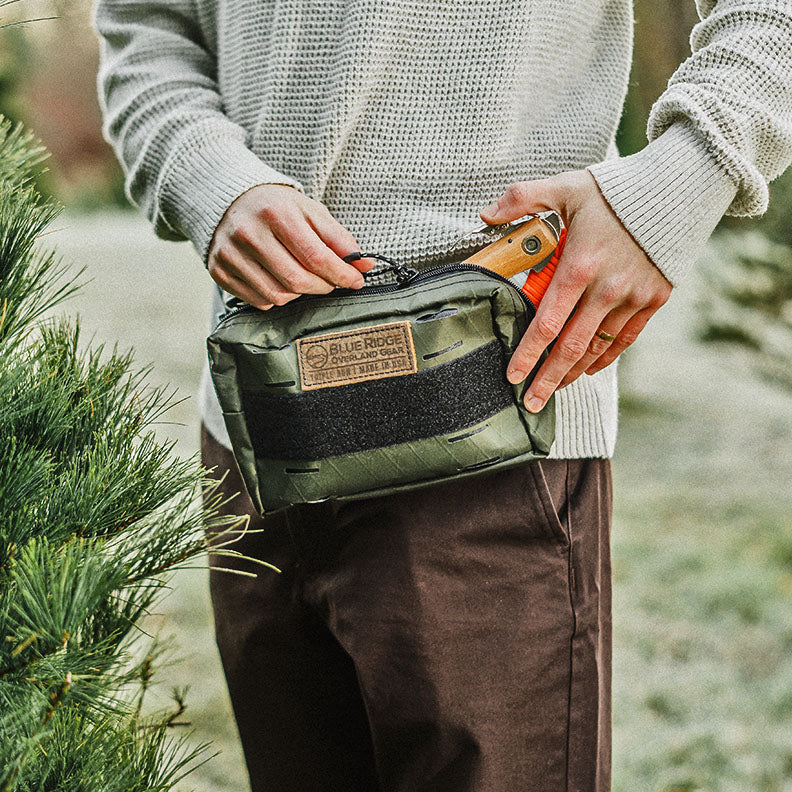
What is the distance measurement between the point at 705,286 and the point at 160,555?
329 cm

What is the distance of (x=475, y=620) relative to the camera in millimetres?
912

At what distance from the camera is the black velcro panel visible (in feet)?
2.76

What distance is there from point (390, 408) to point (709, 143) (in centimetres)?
42

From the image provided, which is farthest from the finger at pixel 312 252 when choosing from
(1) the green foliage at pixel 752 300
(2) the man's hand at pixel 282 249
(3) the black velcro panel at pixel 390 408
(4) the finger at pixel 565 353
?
(1) the green foliage at pixel 752 300

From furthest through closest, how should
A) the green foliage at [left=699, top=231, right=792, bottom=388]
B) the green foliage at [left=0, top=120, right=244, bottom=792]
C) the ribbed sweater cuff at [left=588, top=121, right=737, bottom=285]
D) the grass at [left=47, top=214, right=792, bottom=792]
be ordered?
1. the green foliage at [left=699, top=231, right=792, bottom=388]
2. the grass at [left=47, top=214, right=792, bottom=792]
3. the ribbed sweater cuff at [left=588, top=121, right=737, bottom=285]
4. the green foliage at [left=0, top=120, right=244, bottom=792]

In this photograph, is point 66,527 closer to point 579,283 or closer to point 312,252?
point 312,252

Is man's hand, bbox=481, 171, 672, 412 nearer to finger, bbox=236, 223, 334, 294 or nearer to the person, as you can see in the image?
the person

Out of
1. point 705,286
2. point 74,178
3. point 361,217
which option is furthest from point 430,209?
point 74,178

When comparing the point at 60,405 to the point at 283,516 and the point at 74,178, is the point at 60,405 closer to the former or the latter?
the point at 283,516

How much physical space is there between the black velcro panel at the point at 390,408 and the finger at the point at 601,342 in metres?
0.08

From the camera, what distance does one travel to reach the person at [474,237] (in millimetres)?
832

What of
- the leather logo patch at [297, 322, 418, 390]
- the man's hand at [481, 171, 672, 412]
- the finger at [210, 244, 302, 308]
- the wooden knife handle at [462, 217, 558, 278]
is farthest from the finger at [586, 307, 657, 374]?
the finger at [210, 244, 302, 308]

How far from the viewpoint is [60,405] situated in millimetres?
724

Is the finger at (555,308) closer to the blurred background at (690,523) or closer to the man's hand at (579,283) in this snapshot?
the man's hand at (579,283)
